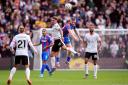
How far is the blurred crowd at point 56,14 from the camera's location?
3512 centimetres

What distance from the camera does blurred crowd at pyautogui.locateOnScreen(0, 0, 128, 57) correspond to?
3512 cm

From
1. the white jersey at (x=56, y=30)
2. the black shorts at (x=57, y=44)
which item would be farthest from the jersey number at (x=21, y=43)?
the black shorts at (x=57, y=44)

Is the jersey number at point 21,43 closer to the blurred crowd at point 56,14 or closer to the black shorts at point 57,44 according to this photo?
the black shorts at point 57,44

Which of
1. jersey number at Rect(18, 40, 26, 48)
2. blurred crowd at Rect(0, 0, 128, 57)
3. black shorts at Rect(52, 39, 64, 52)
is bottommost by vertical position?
black shorts at Rect(52, 39, 64, 52)

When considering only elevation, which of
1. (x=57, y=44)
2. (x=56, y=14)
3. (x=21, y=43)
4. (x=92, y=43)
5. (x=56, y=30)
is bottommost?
(x=57, y=44)

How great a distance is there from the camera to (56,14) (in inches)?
1442

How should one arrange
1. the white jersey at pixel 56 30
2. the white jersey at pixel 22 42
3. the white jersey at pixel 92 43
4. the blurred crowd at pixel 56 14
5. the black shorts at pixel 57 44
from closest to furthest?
1. the white jersey at pixel 22 42
2. the white jersey at pixel 92 43
3. the white jersey at pixel 56 30
4. the black shorts at pixel 57 44
5. the blurred crowd at pixel 56 14

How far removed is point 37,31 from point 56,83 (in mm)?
10241

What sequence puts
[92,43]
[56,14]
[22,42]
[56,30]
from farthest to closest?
[56,14] → [56,30] → [92,43] → [22,42]

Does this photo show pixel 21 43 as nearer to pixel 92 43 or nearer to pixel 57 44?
pixel 92 43

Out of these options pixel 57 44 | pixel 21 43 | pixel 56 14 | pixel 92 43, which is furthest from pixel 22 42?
pixel 56 14

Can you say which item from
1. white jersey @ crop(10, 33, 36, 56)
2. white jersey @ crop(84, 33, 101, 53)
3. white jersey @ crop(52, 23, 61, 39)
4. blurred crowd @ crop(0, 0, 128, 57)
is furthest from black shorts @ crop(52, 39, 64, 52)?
white jersey @ crop(10, 33, 36, 56)

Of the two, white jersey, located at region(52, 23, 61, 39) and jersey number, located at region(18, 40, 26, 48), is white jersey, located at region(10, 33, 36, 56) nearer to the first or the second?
jersey number, located at region(18, 40, 26, 48)

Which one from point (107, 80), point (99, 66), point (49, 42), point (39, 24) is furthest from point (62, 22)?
point (107, 80)
